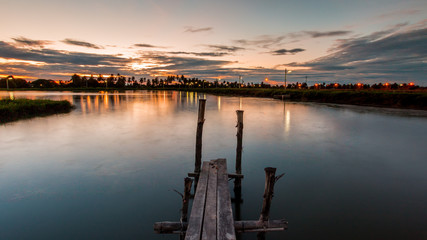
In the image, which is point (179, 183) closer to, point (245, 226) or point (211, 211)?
point (211, 211)

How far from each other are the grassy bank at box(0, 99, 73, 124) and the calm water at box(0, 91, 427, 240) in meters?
7.56

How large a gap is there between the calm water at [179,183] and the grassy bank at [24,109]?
7.56 metres

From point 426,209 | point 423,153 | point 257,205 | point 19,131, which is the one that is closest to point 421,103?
point 423,153

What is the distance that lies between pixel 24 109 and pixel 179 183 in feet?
92.8

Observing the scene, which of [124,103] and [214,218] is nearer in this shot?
[214,218]

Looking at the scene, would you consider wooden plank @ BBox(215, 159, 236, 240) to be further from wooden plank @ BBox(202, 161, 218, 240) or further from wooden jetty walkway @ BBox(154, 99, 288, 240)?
wooden plank @ BBox(202, 161, 218, 240)

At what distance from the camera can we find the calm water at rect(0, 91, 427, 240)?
6.97 metres

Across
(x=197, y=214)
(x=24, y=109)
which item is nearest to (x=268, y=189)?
(x=197, y=214)

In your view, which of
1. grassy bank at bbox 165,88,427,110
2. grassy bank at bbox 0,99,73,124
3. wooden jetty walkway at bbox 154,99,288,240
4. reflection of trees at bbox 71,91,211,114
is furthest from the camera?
grassy bank at bbox 165,88,427,110

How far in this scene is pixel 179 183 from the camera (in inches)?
395

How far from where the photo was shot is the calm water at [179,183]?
6.97 metres

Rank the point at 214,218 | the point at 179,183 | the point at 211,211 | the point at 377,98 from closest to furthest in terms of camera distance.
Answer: the point at 214,218 < the point at 211,211 < the point at 179,183 < the point at 377,98

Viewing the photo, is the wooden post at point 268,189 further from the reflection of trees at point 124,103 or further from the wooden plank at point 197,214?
the reflection of trees at point 124,103

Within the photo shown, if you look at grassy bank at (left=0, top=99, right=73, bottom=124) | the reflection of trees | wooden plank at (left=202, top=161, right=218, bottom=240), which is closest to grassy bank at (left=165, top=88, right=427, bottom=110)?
the reflection of trees
